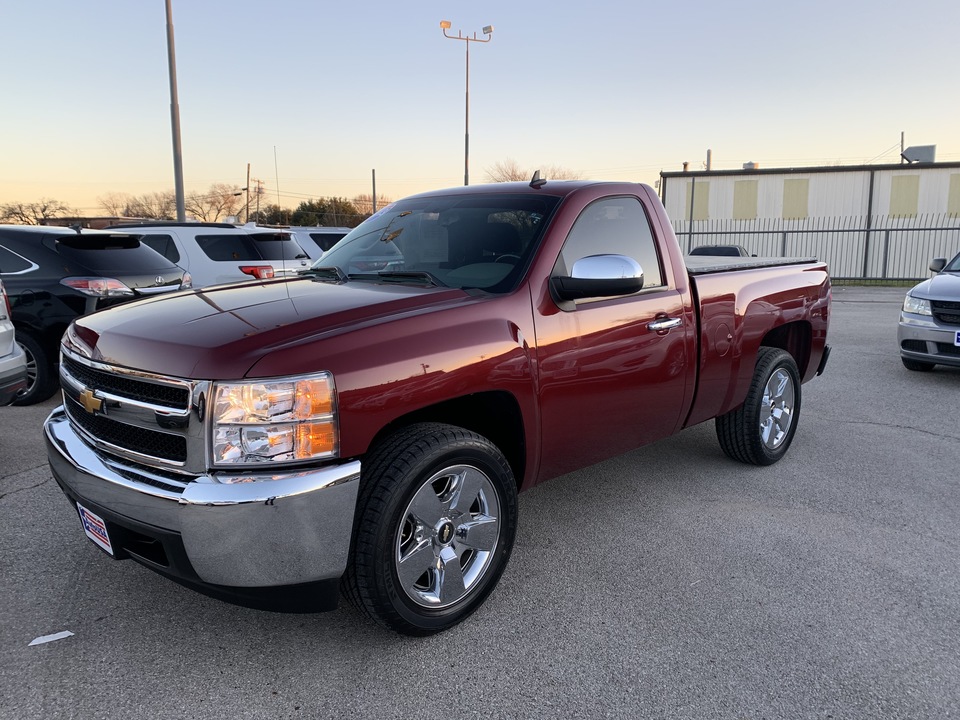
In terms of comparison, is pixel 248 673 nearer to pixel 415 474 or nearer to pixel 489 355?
pixel 415 474

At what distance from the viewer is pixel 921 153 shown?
34.8m

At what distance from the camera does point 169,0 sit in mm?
14086

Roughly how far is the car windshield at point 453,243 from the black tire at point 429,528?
0.83 m

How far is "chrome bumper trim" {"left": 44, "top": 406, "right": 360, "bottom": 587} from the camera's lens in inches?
95.3

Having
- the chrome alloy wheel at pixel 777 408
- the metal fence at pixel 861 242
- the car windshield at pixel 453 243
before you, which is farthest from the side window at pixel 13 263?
the metal fence at pixel 861 242

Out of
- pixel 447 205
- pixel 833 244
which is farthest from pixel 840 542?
pixel 833 244

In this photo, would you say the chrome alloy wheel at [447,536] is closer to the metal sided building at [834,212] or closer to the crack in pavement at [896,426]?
the crack in pavement at [896,426]

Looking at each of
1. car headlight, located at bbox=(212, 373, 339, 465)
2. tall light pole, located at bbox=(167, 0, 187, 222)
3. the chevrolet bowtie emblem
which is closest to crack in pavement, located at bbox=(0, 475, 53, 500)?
the chevrolet bowtie emblem

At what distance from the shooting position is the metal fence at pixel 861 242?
83.8 feet

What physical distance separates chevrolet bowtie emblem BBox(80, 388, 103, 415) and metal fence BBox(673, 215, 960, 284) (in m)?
23.3

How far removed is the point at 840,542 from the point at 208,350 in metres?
3.26

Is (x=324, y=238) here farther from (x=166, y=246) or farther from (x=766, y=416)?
(x=766, y=416)

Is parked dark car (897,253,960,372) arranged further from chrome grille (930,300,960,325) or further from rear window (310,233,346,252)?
rear window (310,233,346,252)

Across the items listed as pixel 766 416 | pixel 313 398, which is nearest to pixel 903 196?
pixel 766 416
